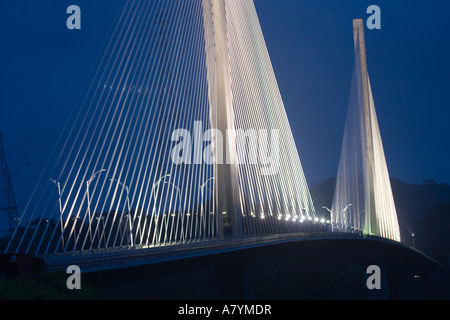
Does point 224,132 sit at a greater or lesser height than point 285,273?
greater

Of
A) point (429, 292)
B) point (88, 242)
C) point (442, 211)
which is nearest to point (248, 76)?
point (88, 242)

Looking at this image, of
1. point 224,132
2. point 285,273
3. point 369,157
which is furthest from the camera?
point 285,273

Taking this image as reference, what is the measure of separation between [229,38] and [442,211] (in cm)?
10660

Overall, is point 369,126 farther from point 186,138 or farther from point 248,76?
point 186,138
